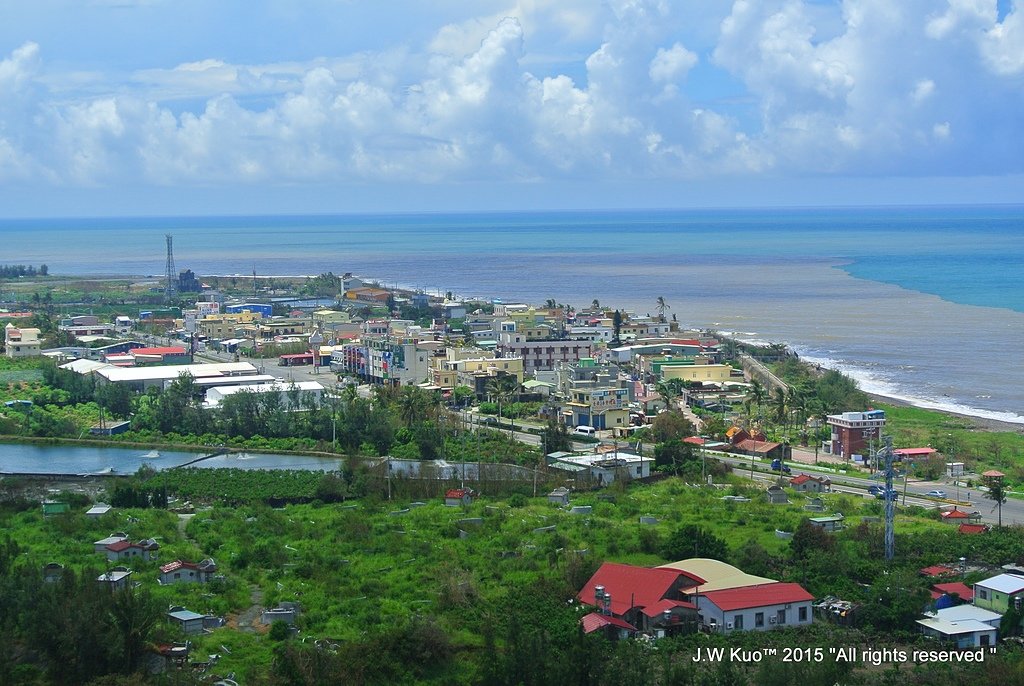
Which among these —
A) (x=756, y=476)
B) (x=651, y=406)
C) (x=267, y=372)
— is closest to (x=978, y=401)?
(x=651, y=406)

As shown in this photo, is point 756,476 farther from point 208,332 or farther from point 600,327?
point 208,332

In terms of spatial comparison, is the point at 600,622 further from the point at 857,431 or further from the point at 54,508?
the point at 857,431

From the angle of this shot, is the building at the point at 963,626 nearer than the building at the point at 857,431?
Yes

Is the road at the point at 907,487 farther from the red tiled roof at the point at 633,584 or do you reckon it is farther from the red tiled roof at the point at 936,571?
the red tiled roof at the point at 633,584

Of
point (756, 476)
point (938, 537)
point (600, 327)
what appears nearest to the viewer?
point (938, 537)

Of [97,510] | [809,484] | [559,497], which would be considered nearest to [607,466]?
[559,497]

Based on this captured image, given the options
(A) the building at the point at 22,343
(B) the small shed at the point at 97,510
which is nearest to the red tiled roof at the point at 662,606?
(B) the small shed at the point at 97,510
